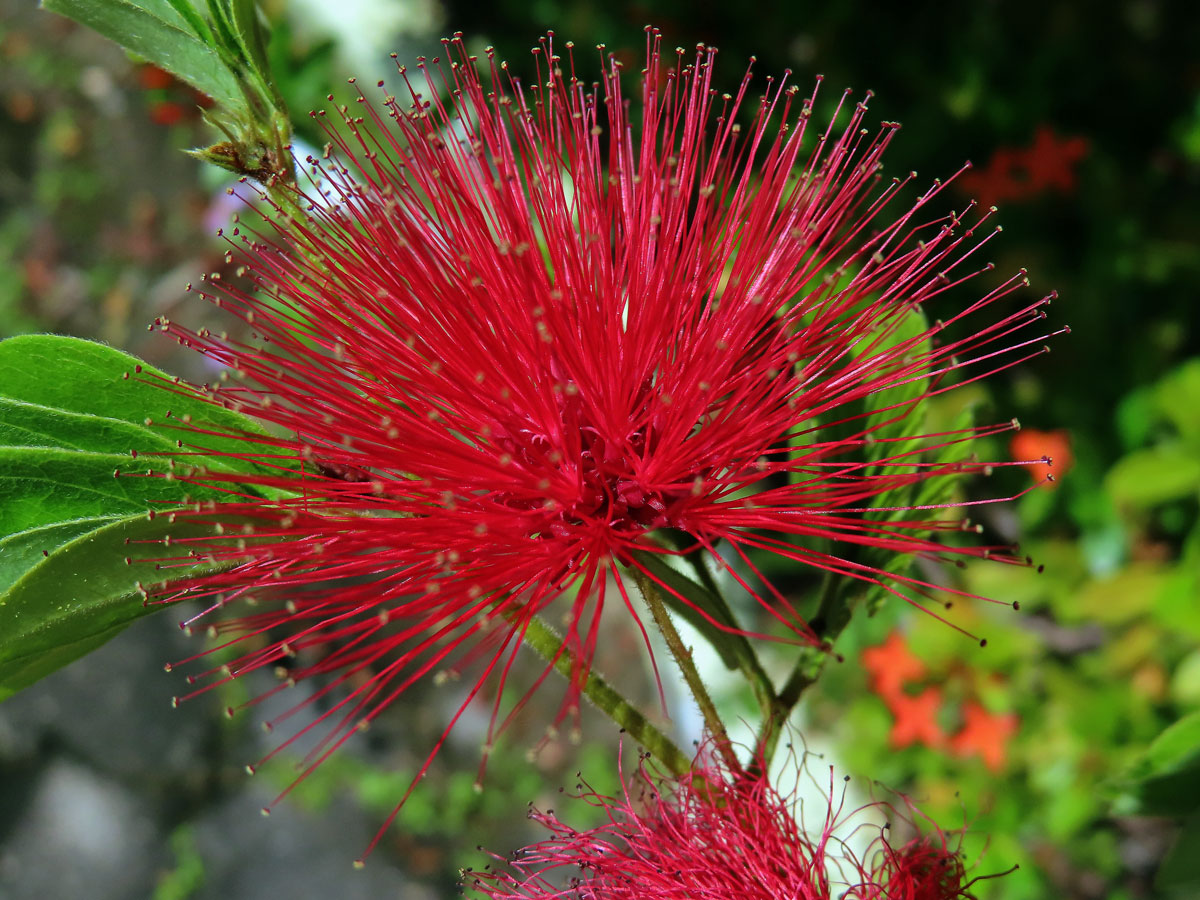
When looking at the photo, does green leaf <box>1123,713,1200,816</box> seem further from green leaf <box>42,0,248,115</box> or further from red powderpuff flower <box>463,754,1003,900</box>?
green leaf <box>42,0,248,115</box>

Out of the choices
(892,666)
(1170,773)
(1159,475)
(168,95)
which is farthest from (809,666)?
(168,95)

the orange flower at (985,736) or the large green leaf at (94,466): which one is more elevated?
the orange flower at (985,736)

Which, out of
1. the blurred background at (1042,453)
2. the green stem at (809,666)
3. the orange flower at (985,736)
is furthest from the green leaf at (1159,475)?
the green stem at (809,666)

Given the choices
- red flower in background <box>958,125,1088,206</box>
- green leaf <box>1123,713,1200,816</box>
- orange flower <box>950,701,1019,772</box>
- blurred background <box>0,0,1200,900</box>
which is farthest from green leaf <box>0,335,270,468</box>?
red flower in background <box>958,125,1088,206</box>

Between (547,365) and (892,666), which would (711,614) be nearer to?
(547,365)

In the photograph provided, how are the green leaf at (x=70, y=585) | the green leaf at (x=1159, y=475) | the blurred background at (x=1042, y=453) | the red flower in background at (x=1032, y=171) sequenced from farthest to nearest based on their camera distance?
the red flower in background at (x=1032, y=171) → the blurred background at (x=1042, y=453) → the green leaf at (x=1159, y=475) → the green leaf at (x=70, y=585)

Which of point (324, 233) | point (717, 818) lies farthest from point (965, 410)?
point (324, 233)

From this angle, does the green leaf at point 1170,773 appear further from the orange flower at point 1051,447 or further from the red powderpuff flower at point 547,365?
the orange flower at point 1051,447
